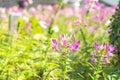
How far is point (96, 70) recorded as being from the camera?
3.43 metres

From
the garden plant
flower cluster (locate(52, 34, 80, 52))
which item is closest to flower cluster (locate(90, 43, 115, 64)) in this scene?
the garden plant

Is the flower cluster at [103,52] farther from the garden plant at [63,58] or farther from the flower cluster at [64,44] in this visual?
the flower cluster at [64,44]

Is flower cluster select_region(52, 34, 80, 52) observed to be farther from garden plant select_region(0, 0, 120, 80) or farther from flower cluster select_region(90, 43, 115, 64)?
flower cluster select_region(90, 43, 115, 64)

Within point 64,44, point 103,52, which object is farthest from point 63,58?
point 103,52

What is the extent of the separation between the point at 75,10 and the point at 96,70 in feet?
17.8

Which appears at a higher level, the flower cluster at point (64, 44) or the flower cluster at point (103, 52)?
the flower cluster at point (64, 44)

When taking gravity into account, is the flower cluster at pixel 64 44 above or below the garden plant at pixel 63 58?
above

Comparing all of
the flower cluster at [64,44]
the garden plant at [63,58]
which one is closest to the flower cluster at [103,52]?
the garden plant at [63,58]

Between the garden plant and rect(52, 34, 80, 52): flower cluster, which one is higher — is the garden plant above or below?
below

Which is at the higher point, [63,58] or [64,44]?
[64,44]

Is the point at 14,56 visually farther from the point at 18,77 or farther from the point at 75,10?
the point at 75,10

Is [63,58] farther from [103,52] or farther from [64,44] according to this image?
[103,52]

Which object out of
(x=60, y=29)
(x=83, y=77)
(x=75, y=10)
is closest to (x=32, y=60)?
(x=83, y=77)

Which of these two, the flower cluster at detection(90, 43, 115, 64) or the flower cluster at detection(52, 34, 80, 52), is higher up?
the flower cluster at detection(52, 34, 80, 52)
